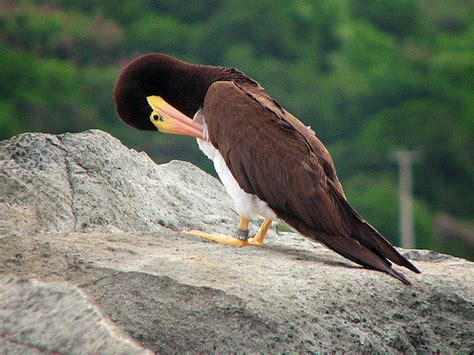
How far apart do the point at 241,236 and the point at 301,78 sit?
3735cm

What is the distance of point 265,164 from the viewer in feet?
23.8

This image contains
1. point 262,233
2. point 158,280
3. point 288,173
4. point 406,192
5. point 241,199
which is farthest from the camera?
point 406,192

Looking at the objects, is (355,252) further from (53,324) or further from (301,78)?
(301,78)

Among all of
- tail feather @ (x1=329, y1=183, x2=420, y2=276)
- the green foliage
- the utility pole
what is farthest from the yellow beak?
the utility pole

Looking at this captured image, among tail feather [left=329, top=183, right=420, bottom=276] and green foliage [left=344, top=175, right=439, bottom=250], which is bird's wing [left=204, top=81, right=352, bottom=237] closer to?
tail feather [left=329, top=183, right=420, bottom=276]

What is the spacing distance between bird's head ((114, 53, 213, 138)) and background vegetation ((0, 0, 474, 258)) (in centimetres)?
2640

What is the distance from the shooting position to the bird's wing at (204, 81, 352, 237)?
711 cm

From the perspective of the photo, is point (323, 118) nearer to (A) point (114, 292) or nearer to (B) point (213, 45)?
Result: (B) point (213, 45)

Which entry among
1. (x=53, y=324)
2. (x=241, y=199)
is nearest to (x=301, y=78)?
(x=241, y=199)

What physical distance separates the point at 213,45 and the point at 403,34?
11128 millimetres

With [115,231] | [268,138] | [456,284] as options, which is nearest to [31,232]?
[115,231]

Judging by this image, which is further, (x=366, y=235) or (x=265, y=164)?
(x=265, y=164)

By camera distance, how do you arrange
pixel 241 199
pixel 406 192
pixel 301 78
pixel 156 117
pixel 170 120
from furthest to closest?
pixel 301 78 → pixel 406 192 → pixel 156 117 → pixel 170 120 → pixel 241 199

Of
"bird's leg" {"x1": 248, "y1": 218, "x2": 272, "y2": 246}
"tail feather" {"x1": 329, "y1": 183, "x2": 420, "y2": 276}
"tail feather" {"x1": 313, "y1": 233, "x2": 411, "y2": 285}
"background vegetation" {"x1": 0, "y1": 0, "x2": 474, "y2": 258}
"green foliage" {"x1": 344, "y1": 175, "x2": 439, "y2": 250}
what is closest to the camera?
"tail feather" {"x1": 313, "y1": 233, "x2": 411, "y2": 285}
